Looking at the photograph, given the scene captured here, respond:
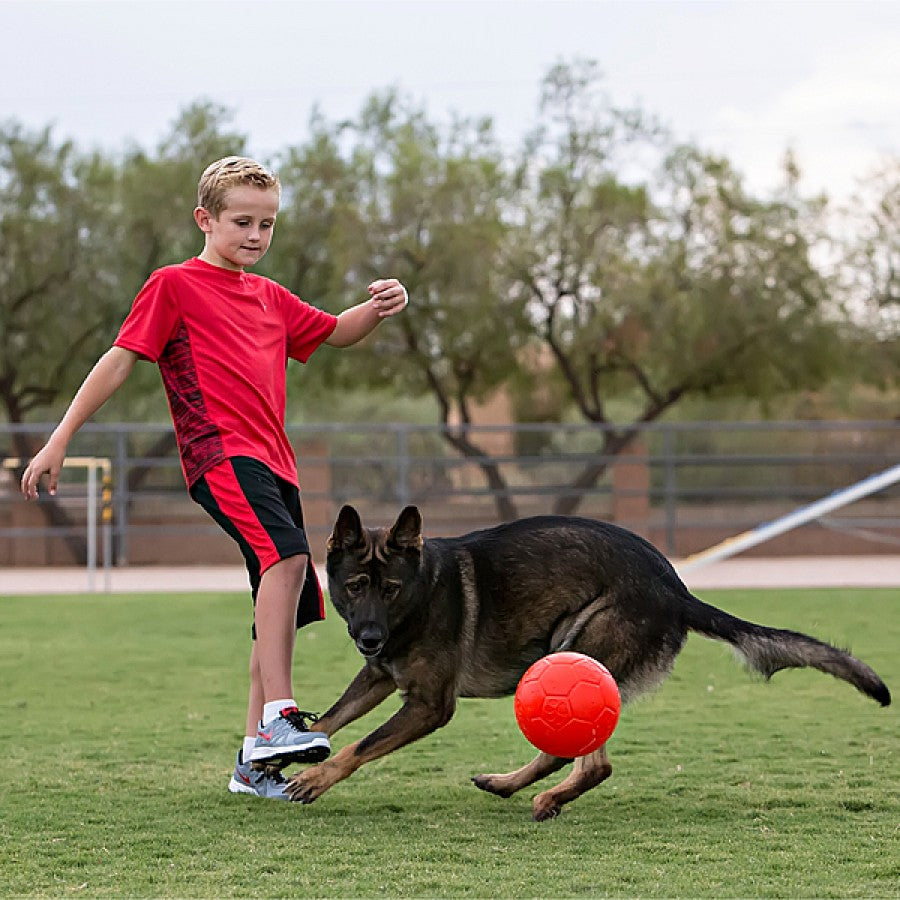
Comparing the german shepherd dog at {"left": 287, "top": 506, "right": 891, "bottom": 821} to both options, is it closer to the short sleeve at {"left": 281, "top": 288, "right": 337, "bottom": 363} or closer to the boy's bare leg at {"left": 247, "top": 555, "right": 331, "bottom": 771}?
the boy's bare leg at {"left": 247, "top": 555, "right": 331, "bottom": 771}

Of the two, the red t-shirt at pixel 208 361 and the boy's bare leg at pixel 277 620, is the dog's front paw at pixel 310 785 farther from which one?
the red t-shirt at pixel 208 361

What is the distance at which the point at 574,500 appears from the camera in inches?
941

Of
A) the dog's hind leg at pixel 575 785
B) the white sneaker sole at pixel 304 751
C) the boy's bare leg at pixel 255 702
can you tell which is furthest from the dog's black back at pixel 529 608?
the boy's bare leg at pixel 255 702

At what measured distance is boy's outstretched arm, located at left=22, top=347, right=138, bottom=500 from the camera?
4.10 m

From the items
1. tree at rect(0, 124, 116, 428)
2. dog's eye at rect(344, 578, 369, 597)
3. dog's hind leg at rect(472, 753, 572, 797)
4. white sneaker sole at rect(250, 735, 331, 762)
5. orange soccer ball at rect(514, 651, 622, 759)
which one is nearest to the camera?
orange soccer ball at rect(514, 651, 622, 759)

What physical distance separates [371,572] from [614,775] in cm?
129

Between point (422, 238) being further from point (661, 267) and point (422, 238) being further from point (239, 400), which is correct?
point (239, 400)

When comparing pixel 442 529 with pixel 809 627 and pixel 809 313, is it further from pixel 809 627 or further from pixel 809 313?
pixel 809 627

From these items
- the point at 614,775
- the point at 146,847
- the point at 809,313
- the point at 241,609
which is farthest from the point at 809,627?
the point at 809,313

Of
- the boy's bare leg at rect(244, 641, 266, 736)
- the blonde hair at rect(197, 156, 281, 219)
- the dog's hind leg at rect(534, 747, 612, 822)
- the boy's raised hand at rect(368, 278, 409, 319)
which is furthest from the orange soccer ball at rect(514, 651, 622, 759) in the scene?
the blonde hair at rect(197, 156, 281, 219)

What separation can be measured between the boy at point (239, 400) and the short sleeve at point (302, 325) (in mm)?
146

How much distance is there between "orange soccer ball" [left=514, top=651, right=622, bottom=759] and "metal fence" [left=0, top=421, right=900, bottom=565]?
17.6 meters

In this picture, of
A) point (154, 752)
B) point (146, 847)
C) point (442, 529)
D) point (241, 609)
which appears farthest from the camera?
point (442, 529)

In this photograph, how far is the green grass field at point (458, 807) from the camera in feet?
11.6
